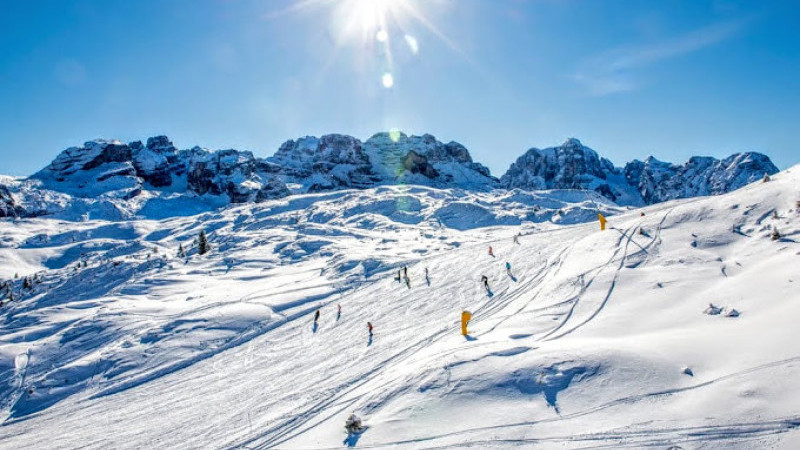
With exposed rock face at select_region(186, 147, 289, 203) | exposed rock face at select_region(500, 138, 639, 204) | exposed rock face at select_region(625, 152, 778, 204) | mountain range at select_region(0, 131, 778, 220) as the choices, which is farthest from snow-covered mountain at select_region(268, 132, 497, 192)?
exposed rock face at select_region(625, 152, 778, 204)

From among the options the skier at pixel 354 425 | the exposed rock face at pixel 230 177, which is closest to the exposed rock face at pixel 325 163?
the exposed rock face at pixel 230 177

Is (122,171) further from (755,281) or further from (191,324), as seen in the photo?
(755,281)

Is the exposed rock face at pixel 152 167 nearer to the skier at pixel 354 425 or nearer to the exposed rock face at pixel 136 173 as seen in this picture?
the exposed rock face at pixel 136 173

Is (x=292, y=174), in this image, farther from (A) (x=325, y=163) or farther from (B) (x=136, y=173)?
(B) (x=136, y=173)

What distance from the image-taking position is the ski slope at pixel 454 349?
868cm

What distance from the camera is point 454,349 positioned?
1312cm

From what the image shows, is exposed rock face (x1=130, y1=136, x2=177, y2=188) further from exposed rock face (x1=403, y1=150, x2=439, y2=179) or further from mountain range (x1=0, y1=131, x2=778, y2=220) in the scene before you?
exposed rock face (x1=403, y1=150, x2=439, y2=179)

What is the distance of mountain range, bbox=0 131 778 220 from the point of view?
4867 inches

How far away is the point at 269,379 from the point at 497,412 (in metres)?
10.9

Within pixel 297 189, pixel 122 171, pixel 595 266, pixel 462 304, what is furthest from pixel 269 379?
pixel 122 171

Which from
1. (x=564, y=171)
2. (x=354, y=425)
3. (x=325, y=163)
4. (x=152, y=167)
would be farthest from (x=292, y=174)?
(x=354, y=425)

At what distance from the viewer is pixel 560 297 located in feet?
51.5

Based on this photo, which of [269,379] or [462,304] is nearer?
[269,379]

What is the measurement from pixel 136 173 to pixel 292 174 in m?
59.5
